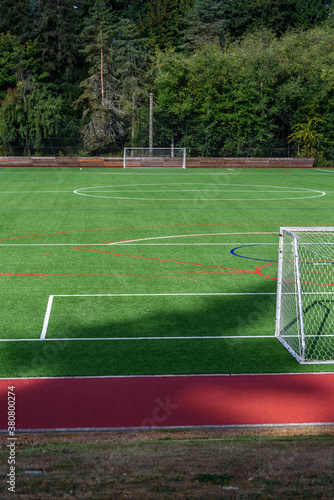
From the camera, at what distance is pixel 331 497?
4.30m

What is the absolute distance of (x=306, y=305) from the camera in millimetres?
10484

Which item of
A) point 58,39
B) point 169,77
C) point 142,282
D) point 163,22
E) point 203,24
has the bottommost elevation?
point 142,282

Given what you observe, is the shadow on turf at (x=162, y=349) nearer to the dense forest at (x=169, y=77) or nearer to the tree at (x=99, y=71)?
the dense forest at (x=169, y=77)

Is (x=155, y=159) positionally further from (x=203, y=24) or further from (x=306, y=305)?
(x=306, y=305)

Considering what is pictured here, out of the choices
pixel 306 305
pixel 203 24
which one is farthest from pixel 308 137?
pixel 306 305

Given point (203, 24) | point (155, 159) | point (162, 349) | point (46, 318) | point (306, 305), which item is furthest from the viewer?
point (203, 24)

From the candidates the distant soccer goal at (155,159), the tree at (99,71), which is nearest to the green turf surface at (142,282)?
the distant soccer goal at (155,159)

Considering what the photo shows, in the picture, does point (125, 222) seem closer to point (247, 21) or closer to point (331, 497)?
point (331, 497)

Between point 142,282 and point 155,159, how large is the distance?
3313 cm

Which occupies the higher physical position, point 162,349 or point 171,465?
point 171,465

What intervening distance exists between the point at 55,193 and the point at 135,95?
38.6 metres

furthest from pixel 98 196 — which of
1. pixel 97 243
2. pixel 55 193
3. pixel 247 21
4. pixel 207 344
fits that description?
pixel 247 21

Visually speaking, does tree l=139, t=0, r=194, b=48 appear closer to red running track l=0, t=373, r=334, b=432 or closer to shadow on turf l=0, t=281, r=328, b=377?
shadow on turf l=0, t=281, r=328, b=377

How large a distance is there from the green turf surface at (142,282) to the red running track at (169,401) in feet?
0.97
